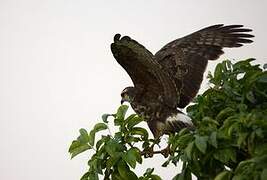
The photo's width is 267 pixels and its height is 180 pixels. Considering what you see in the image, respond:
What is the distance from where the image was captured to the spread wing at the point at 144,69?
1.28 m

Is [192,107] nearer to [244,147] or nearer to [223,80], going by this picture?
[223,80]

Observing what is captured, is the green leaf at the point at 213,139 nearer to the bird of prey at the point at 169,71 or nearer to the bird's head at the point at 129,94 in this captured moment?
the bird of prey at the point at 169,71

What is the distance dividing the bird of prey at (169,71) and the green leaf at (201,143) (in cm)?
33

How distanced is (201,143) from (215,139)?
31 millimetres

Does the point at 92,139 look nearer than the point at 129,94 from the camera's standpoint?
Yes

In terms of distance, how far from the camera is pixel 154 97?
→ 1.41 m

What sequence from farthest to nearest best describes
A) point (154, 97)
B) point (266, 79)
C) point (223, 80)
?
1. point (154, 97)
2. point (223, 80)
3. point (266, 79)

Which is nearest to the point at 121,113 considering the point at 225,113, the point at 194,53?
the point at 225,113

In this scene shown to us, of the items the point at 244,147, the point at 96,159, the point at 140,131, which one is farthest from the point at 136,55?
the point at 244,147

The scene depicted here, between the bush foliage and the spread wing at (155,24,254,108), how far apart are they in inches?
8.7

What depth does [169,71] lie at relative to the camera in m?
1.49

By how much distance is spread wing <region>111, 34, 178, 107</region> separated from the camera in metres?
1.28

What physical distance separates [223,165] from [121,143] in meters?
0.26

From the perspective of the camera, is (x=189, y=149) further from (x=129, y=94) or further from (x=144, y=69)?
(x=129, y=94)
